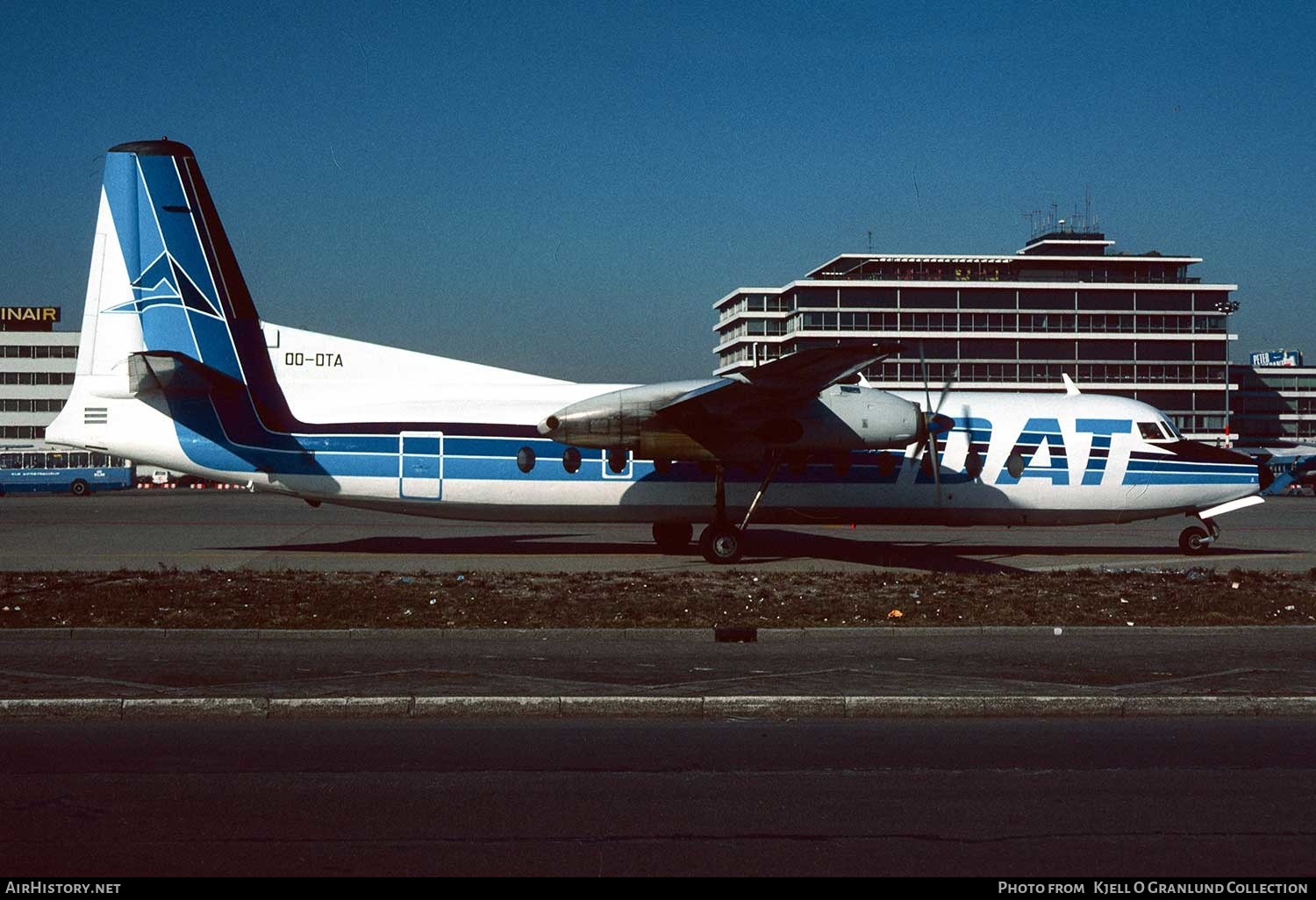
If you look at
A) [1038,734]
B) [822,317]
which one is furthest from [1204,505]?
[822,317]

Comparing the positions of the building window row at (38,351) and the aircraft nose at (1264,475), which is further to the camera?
the building window row at (38,351)

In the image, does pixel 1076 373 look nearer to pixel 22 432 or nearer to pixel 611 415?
pixel 22 432

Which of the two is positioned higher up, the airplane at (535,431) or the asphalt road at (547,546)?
the airplane at (535,431)

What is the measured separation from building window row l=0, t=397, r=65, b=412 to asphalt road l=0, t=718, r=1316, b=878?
12931 centimetres

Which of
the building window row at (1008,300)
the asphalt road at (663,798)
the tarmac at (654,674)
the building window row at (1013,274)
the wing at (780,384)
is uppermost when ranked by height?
the building window row at (1013,274)

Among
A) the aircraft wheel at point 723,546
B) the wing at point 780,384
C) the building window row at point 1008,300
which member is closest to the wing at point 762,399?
the wing at point 780,384

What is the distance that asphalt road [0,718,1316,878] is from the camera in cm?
635

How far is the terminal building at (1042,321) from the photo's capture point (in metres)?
132

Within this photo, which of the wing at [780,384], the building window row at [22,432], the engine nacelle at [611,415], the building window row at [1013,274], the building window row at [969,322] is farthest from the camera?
the building window row at [1013,274]

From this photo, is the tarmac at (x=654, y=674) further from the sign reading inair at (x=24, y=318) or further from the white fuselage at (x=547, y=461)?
the sign reading inair at (x=24, y=318)

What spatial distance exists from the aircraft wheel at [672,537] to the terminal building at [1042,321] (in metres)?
103

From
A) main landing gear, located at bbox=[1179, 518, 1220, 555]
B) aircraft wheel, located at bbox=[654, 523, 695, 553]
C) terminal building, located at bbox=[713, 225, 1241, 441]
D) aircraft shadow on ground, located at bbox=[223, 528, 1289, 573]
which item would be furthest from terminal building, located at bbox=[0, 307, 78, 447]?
main landing gear, located at bbox=[1179, 518, 1220, 555]
